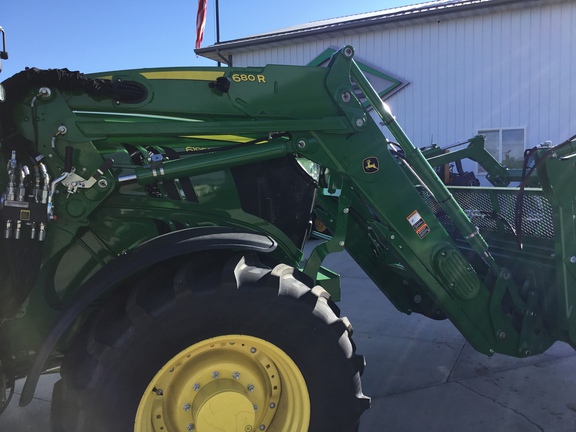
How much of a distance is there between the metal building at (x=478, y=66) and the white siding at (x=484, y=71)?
25 millimetres

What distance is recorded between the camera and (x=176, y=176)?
2.26 meters

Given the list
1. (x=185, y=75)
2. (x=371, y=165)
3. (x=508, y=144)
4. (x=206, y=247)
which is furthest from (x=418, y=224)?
(x=508, y=144)

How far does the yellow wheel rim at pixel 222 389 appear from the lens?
2.02 meters

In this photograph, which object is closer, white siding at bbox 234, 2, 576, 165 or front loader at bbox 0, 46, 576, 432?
front loader at bbox 0, 46, 576, 432

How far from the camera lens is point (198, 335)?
193cm

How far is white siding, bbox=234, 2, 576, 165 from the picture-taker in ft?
38.7

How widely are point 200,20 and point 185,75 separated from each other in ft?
49.4

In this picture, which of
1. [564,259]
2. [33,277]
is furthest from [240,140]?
[564,259]

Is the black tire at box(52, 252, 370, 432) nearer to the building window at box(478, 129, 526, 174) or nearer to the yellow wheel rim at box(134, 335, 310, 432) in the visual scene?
the yellow wheel rim at box(134, 335, 310, 432)

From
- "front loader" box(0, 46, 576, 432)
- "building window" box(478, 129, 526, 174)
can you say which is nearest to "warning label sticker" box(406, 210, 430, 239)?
"front loader" box(0, 46, 576, 432)

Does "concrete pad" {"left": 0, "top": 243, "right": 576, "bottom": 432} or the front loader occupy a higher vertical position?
the front loader

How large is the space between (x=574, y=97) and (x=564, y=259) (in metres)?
11.1

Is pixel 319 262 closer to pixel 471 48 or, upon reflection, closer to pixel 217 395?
pixel 217 395

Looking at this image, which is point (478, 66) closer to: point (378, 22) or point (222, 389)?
point (378, 22)
